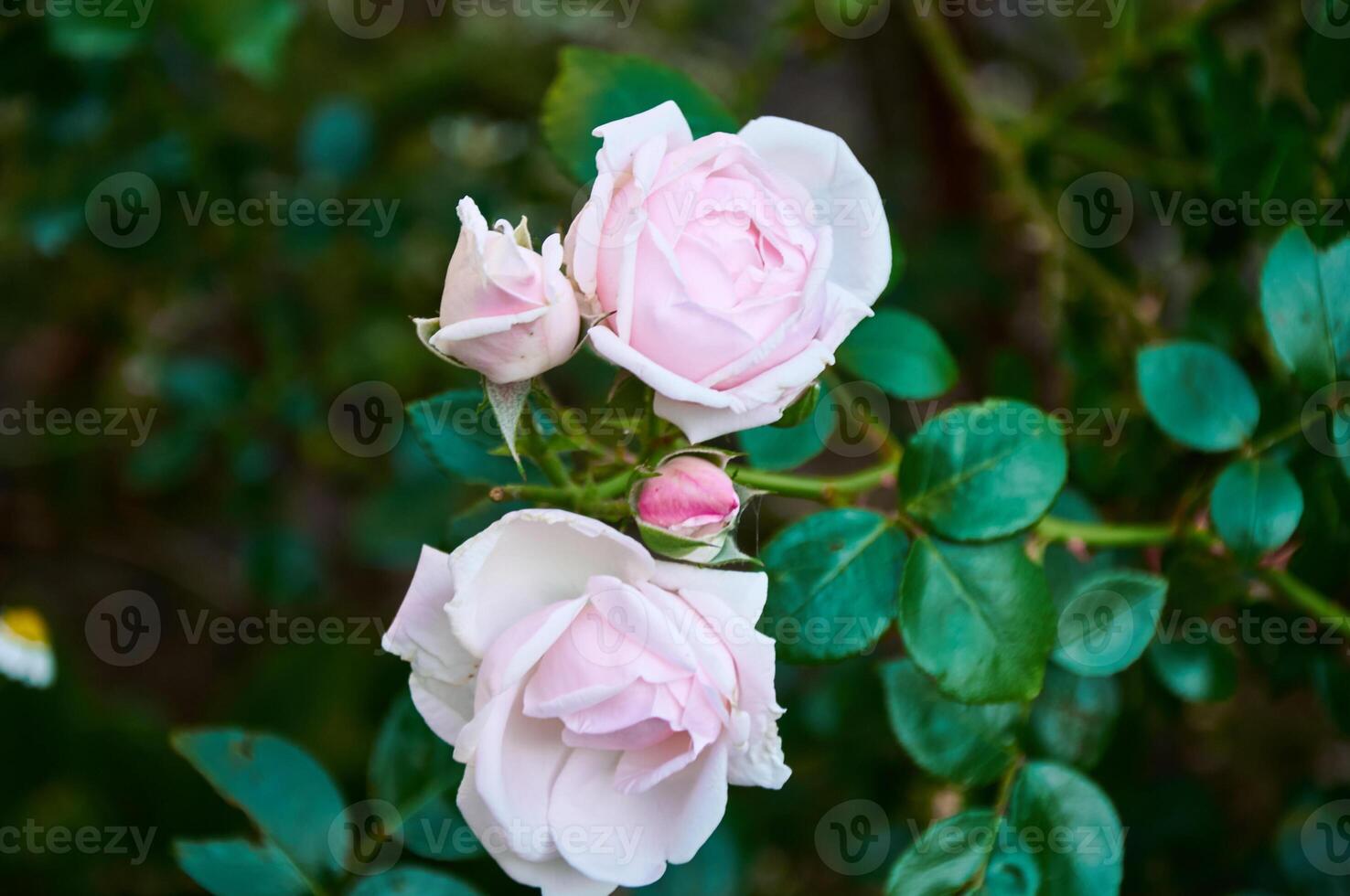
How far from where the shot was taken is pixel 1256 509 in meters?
0.69

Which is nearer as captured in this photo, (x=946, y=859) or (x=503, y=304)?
(x=503, y=304)

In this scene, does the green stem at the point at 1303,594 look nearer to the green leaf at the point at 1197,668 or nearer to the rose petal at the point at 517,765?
the green leaf at the point at 1197,668

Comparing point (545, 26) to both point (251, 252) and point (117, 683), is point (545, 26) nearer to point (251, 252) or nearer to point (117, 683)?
point (251, 252)

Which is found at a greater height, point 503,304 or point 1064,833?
point 503,304

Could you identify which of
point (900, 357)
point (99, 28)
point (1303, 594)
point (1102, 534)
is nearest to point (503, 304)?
point (900, 357)

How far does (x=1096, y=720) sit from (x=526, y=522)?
54 cm

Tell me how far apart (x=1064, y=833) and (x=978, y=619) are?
18cm

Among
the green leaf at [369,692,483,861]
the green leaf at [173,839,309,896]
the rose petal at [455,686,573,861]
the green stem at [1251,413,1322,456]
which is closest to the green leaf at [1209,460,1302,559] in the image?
the green stem at [1251,413,1322,456]

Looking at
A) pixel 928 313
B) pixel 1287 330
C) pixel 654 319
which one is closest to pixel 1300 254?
pixel 1287 330

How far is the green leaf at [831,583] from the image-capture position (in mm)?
620

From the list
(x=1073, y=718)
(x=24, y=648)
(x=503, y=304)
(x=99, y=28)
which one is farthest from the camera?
(x=24, y=648)

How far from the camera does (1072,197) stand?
49.1 inches

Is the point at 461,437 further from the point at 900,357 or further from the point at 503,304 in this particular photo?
the point at 900,357

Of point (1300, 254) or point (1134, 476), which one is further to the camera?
point (1134, 476)
